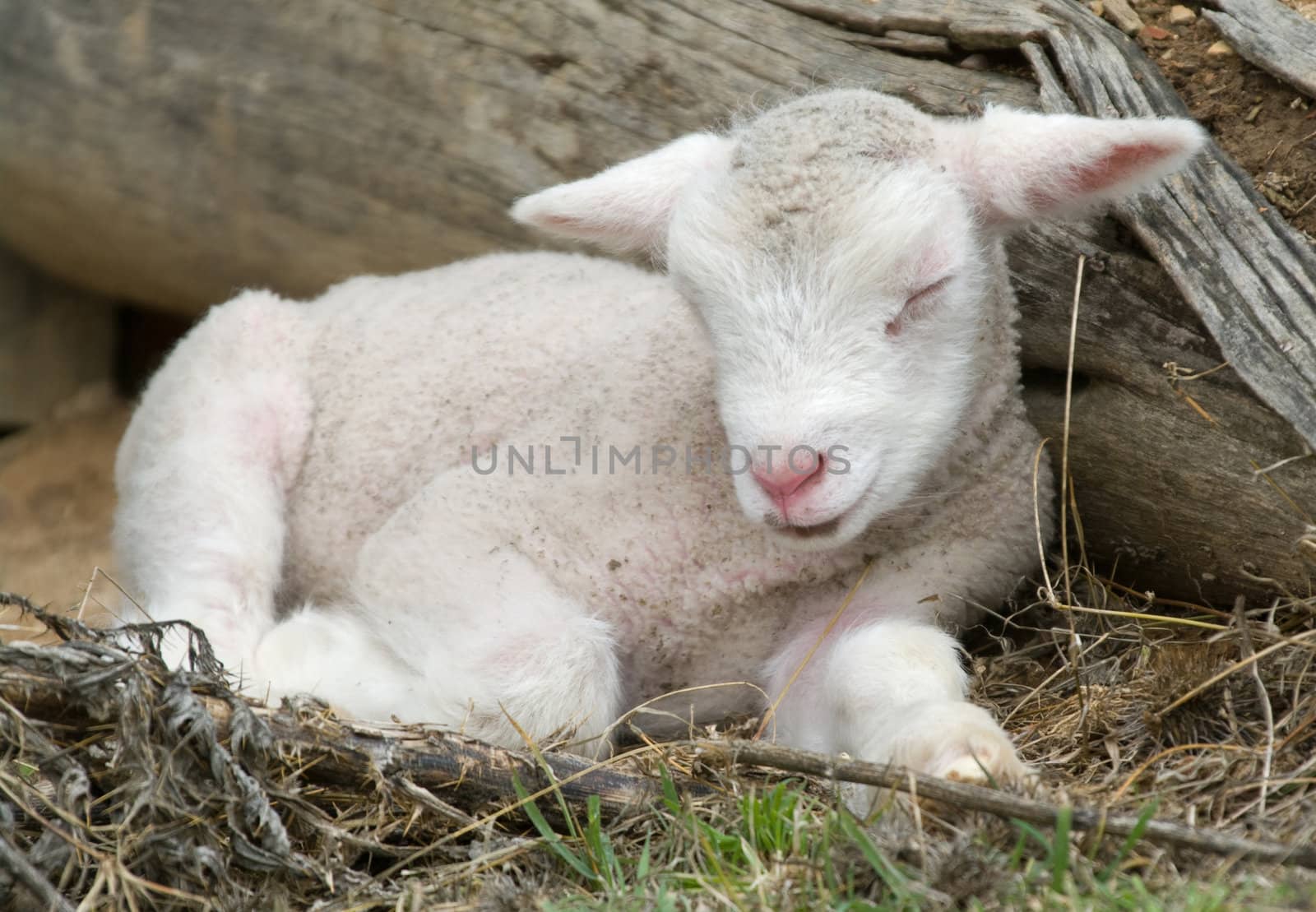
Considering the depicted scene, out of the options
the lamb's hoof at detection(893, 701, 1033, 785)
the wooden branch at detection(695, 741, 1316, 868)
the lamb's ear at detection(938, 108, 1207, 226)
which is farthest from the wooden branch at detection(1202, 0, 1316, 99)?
the wooden branch at detection(695, 741, 1316, 868)

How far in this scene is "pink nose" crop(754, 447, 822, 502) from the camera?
283 centimetres

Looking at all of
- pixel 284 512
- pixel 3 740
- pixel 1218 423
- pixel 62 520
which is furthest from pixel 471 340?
pixel 62 520

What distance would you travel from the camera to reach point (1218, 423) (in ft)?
11.0

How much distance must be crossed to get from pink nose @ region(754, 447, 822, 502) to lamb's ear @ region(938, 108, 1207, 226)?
87cm

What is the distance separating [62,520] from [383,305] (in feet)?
8.85

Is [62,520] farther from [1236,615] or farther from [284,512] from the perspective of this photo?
[1236,615]

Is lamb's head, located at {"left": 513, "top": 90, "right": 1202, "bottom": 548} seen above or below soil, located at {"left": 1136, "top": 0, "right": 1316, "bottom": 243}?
below

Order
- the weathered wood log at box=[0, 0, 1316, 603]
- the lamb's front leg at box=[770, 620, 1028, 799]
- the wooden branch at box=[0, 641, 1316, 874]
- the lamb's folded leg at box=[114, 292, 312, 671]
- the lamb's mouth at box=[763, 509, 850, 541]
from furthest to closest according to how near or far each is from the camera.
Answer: the lamb's folded leg at box=[114, 292, 312, 671] → the weathered wood log at box=[0, 0, 1316, 603] → the lamb's mouth at box=[763, 509, 850, 541] → the lamb's front leg at box=[770, 620, 1028, 799] → the wooden branch at box=[0, 641, 1316, 874]

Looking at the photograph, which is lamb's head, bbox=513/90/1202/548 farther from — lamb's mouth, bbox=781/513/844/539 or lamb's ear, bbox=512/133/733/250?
lamb's ear, bbox=512/133/733/250

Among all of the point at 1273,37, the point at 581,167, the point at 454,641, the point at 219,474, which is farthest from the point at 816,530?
the point at 581,167

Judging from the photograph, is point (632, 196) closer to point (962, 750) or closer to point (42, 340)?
point (962, 750)

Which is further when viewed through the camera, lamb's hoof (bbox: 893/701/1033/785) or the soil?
the soil

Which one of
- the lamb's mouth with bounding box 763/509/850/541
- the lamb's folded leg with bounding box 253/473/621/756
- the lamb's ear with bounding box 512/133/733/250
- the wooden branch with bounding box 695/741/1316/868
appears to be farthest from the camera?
the lamb's ear with bounding box 512/133/733/250

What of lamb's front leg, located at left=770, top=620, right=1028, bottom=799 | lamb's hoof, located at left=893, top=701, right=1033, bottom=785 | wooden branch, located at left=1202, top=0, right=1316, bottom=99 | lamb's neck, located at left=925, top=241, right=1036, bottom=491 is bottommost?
lamb's front leg, located at left=770, top=620, right=1028, bottom=799
